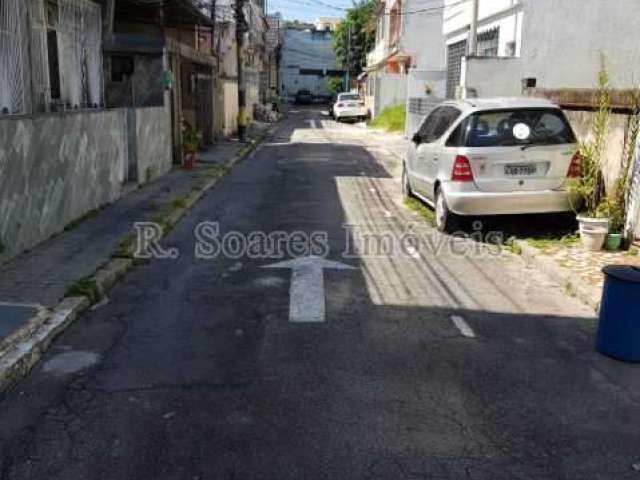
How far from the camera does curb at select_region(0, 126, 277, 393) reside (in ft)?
15.9

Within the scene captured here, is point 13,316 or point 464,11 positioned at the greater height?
point 464,11

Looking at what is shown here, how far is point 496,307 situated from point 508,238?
306 cm

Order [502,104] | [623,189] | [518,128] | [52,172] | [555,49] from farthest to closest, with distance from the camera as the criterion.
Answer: [555,49]
[502,104]
[518,128]
[52,172]
[623,189]

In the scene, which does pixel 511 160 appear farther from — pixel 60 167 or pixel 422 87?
pixel 422 87

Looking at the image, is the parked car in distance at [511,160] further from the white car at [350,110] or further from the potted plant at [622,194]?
the white car at [350,110]

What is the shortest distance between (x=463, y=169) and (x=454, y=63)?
57.1 feet

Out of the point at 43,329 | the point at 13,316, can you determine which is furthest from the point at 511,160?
the point at 13,316

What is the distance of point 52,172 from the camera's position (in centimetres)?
886

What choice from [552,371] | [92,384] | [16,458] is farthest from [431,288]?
[16,458]

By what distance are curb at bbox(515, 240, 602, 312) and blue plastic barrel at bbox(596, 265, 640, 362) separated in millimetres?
1224

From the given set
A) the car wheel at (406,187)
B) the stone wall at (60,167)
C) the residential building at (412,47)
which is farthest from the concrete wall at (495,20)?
the residential building at (412,47)

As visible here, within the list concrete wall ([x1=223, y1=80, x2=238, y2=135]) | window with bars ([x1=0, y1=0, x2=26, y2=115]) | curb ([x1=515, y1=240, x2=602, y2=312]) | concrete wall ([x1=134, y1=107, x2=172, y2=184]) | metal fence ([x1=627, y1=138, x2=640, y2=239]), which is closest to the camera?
curb ([x1=515, y1=240, x2=602, y2=312])

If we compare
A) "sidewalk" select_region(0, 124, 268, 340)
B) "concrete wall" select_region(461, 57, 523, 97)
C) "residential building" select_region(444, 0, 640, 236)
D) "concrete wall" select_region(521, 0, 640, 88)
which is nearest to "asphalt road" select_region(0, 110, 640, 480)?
"sidewalk" select_region(0, 124, 268, 340)

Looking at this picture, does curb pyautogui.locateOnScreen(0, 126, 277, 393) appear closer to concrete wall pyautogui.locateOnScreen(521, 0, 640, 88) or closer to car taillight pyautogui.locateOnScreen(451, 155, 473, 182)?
car taillight pyautogui.locateOnScreen(451, 155, 473, 182)
